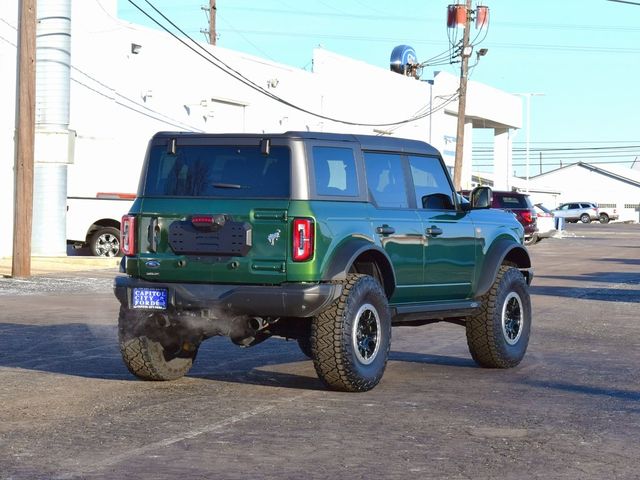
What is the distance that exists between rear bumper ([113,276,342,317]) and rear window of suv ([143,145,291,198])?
0.74 m

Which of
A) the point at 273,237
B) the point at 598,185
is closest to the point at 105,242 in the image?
the point at 273,237

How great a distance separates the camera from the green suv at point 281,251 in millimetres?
9906

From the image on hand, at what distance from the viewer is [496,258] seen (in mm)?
12148

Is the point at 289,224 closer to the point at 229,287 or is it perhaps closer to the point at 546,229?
the point at 229,287

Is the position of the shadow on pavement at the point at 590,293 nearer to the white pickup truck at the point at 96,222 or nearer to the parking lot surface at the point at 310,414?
the parking lot surface at the point at 310,414

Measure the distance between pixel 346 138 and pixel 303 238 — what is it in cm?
126

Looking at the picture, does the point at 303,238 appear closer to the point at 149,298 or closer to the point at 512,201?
the point at 149,298

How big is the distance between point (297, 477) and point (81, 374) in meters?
4.71

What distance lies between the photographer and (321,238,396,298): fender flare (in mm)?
9992

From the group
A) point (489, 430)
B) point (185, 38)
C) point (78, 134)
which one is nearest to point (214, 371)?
point (489, 430)

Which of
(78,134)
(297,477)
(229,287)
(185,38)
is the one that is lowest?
(297,477)

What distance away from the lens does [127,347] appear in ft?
34.9

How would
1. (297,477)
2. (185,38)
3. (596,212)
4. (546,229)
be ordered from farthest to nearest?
1. (596,212)
2. (546,229)
3. (185,38)
4. (297,477)

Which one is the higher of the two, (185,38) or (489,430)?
(185,38)
